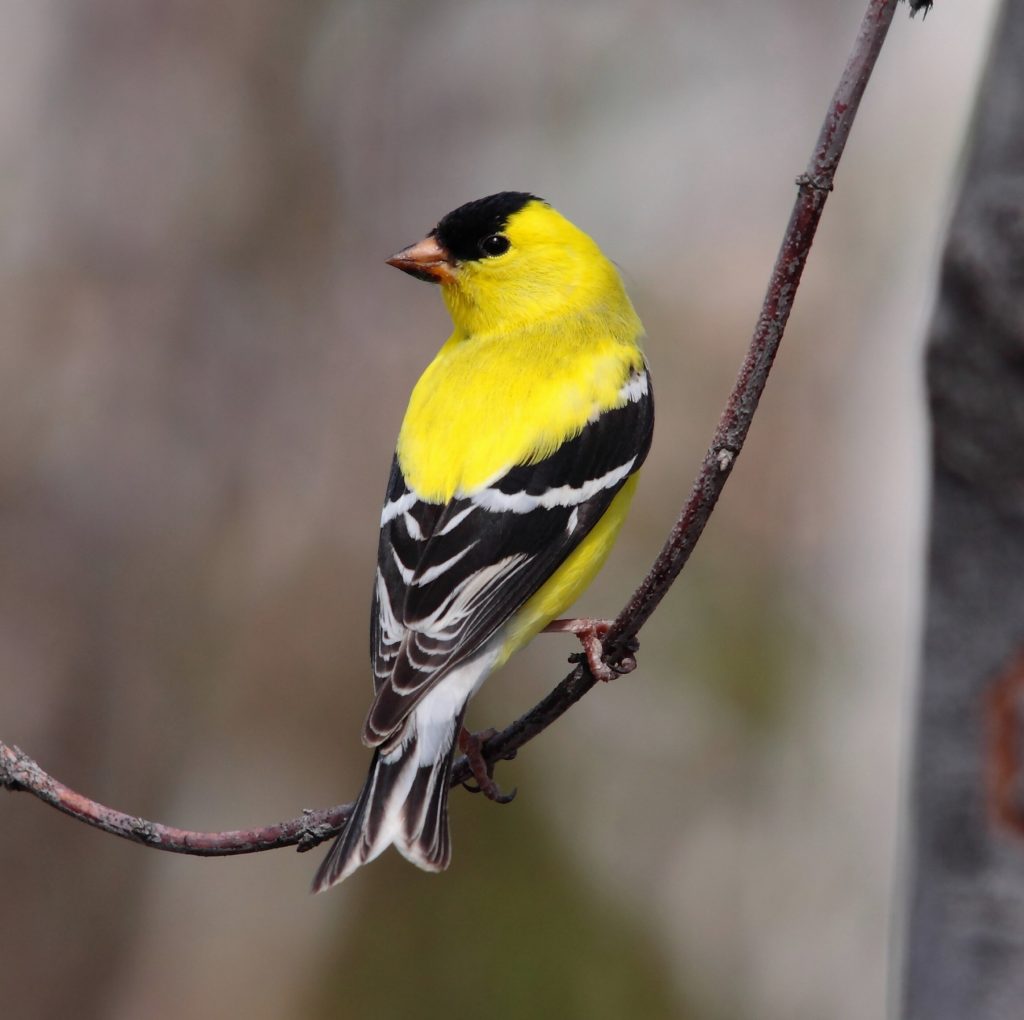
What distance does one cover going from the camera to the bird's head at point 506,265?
11.1 ft

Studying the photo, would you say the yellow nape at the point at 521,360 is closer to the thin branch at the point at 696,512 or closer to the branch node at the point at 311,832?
the thin branch at the point at 696,512

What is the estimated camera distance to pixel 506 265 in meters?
3.42

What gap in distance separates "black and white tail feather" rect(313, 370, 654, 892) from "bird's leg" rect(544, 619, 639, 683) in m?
0.13

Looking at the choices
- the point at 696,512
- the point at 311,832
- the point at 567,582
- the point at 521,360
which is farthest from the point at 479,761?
the point at 696,512

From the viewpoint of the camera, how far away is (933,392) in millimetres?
2295

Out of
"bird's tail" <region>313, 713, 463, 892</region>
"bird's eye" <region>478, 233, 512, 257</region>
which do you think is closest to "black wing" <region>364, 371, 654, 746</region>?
"bird's tail" <region>313, 713, 463, 892</region>

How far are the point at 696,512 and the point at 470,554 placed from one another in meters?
1.00

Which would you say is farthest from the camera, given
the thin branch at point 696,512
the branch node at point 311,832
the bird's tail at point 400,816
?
the bird's tail at point 400,816

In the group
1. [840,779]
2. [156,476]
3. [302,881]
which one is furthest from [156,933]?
[840,779]

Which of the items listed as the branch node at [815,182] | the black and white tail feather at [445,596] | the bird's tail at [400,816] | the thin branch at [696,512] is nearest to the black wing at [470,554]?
the black and white tail feather at [445,596]

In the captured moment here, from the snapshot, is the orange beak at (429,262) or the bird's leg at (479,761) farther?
the orange beak at (429,262)

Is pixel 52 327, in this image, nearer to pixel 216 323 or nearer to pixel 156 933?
pixel 216 323

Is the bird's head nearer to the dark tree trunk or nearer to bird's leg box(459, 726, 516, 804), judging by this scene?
bird's leg box(459, 726, 516, 804)

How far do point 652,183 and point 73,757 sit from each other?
13.7 feet
